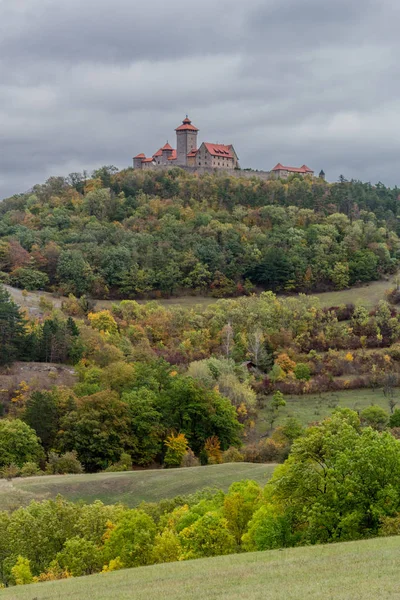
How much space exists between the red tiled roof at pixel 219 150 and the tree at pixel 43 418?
83154 mm

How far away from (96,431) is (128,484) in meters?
9.26

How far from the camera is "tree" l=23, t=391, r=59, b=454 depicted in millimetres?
47562

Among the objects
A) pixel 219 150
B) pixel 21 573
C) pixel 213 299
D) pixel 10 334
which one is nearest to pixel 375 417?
pixel 21 573

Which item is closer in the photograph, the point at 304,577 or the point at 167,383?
the point at 304,577

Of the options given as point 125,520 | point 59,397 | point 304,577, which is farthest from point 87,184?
point 304,577

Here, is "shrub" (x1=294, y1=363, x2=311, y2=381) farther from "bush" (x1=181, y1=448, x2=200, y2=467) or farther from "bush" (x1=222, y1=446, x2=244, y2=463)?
"bush" (x1=181, y1=448, x2=200, y2=467)

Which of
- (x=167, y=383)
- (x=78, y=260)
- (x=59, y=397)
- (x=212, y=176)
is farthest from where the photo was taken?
(x=212, y=176)

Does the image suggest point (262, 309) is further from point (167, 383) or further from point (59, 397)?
point (59, 397)

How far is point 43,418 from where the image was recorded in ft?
157

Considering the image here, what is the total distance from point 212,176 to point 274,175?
46.8 feet

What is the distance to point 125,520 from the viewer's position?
2544 cm

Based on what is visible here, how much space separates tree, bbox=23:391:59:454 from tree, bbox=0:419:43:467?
2094mm

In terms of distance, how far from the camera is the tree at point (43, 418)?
4756 centimetres

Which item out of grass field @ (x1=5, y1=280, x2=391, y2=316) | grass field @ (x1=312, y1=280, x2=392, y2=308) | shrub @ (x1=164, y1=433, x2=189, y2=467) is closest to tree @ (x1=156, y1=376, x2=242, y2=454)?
shrub @ (x1=164, y1=433, x2=189, y2=467)
